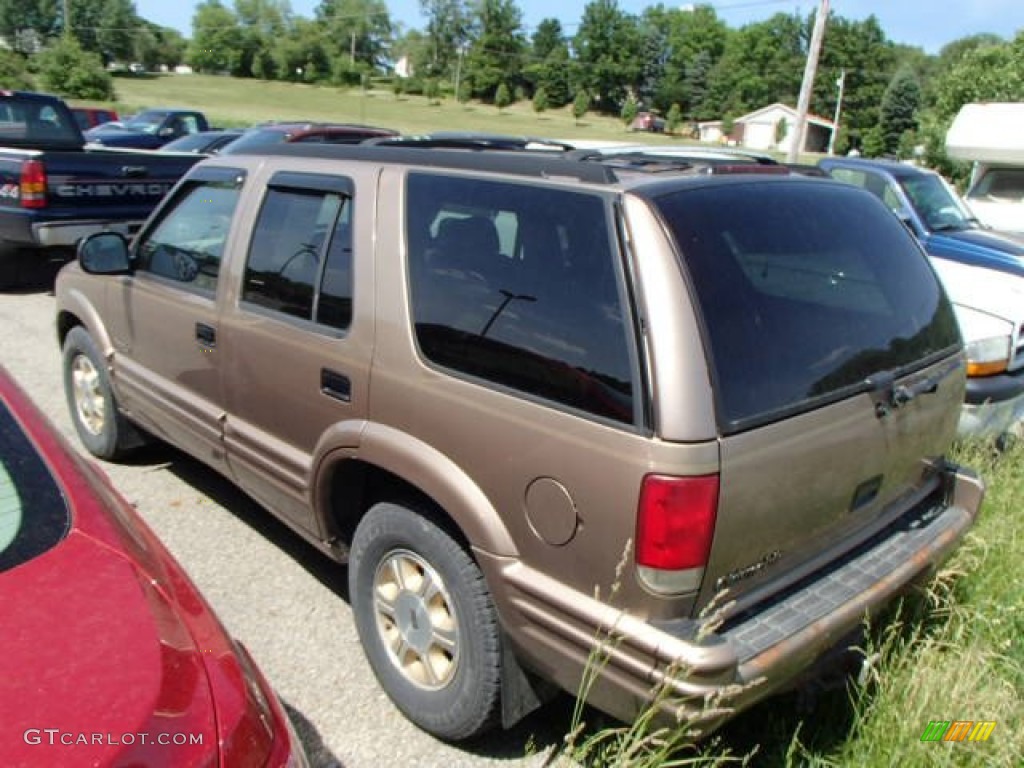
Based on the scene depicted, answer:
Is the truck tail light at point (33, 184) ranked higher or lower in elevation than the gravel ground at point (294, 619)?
higher

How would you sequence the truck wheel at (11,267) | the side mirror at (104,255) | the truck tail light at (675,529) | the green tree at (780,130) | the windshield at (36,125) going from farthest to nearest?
1. the green tree at (780,130)
2. the windshield at (36,125)
3. the truck wheel at (11,267)
4. the side mirror at (104,255)
5. the truck tail light at (675,529)

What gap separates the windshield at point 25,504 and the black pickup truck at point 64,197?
693cm

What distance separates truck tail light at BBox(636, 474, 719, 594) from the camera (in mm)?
1944

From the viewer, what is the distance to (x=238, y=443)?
3383mm

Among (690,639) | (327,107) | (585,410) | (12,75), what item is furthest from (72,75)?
(690,639)

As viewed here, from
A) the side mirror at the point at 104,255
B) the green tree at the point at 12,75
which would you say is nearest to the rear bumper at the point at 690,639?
the side mirror at the point at 104,255

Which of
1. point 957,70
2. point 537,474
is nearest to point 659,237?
point 537,474

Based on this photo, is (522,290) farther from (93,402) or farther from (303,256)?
(93,402)

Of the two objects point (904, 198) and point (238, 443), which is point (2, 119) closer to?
point (238, 443)

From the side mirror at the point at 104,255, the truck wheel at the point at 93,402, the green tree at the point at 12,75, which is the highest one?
the green tree at the point at 12,75

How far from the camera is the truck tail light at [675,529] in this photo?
194cm

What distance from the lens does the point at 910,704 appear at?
8.20ft

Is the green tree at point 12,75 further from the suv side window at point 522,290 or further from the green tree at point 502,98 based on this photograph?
the green tree at point 502,98

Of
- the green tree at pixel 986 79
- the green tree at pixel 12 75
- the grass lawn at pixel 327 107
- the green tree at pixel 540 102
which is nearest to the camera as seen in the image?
the green tree at pixel 986 79
